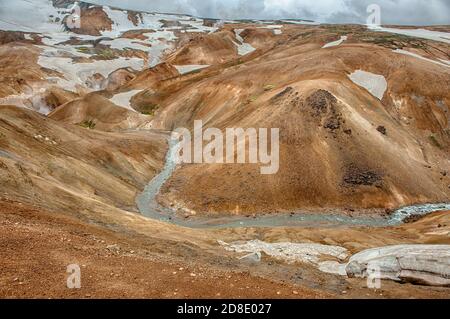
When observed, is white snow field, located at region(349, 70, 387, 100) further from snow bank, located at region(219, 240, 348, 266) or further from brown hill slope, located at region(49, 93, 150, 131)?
snow bank, located at region(219, 240, 348, 266)

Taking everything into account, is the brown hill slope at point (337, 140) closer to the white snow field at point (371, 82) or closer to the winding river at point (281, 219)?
the white snow field at point (371, 82)

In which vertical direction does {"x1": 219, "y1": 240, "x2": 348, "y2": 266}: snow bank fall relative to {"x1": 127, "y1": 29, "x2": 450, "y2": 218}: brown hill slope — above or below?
below

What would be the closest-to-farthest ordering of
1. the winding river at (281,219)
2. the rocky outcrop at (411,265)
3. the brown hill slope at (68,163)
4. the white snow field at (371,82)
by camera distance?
the rocky outcrop at (411,265) → the brown hill slope at (68,163) → the winding river at (281,219) → the white snow field at (371,82)

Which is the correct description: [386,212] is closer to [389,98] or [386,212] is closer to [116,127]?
[389,98]

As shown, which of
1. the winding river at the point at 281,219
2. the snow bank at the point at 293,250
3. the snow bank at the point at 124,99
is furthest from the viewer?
the snow bank at the point at 124,99

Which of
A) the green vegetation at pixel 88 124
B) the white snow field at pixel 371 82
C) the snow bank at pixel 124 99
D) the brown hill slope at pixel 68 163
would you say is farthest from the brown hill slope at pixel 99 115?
the white snow field at pixel 371 82

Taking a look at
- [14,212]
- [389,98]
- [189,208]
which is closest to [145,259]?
[14,212]

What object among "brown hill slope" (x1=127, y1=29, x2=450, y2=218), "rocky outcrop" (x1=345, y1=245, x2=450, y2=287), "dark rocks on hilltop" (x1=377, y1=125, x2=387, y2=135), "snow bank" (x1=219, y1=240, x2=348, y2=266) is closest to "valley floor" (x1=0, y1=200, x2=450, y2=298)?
"rocky outcrop" (x1=345, y1=245, x2=450, y2=287)

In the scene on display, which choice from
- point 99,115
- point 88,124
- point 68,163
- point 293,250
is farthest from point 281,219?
point 99,115

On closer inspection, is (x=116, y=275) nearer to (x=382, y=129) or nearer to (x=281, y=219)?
(x=281, y=219)
